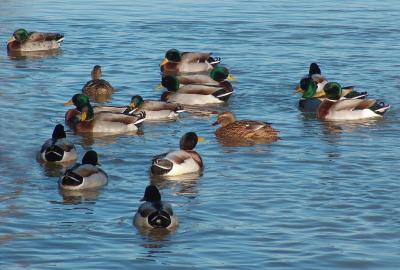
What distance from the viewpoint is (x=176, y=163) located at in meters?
20.3

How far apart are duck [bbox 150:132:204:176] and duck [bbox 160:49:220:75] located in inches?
394

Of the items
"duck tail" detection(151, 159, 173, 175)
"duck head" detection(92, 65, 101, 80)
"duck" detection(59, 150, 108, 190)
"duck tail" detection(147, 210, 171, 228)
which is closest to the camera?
"duck tail" detection(147, 210, 171, 228)

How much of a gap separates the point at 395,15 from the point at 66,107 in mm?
16316

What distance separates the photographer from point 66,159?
2127cm

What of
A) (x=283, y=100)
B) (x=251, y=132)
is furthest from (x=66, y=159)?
(x=283, y=100)

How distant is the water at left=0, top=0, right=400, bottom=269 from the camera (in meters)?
16.4

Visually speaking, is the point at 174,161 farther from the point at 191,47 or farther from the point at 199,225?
the point at 191,47

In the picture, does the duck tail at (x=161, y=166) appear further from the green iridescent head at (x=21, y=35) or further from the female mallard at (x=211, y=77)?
the green iridescent head at (x=21, y=35)

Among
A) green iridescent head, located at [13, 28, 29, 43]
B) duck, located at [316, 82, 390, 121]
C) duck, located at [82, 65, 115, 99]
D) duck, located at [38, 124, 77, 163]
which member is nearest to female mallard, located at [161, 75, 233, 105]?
duck, located at [82, 65, 115, 99]

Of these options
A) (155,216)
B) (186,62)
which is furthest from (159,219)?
(186,62)

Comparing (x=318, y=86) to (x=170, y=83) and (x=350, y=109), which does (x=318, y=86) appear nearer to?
(x=350, y=109)

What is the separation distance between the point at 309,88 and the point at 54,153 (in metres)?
7.78

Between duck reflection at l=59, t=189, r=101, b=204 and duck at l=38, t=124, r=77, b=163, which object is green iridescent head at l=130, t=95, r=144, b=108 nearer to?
duck at l=38, t=124, r=77, b=163

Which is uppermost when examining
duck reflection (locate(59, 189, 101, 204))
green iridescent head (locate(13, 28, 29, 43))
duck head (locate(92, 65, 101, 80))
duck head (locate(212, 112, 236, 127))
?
duck reflection (locate(59, 189, 101, 204))
